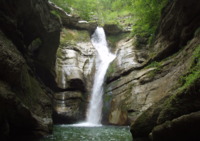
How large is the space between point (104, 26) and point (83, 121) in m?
14.8

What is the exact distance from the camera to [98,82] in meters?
17.3

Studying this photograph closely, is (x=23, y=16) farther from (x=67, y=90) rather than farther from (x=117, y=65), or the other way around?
(x=117, y=65)

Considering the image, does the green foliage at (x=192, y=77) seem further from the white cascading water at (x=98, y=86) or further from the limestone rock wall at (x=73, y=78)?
the limestone rock wall at (x=73, y=78)

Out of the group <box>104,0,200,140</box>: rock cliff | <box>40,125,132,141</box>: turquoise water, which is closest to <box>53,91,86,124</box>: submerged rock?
<box>104,0,200,140</box>: rock cliff

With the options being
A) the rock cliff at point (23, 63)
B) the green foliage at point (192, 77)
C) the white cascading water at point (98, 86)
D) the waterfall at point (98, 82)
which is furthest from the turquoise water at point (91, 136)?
the waterfall at point (98, 82)

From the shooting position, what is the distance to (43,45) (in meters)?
13.0

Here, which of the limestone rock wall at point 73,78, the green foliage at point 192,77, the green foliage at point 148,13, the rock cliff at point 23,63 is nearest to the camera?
the green foliage at point 192,77

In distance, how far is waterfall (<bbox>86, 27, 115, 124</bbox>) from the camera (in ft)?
50.2

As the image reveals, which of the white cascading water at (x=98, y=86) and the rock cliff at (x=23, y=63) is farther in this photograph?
the white cascading water at (x=98, y=86)

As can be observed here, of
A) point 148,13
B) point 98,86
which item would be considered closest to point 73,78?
point 98,86

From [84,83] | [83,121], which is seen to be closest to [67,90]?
[84,83]

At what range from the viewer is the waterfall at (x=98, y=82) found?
15297mm

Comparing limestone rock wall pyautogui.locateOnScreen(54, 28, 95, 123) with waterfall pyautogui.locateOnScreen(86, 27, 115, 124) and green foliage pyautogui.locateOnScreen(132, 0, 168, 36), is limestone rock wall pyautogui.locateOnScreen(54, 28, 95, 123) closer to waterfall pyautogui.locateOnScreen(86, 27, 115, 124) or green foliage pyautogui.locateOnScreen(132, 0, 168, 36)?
waterfall pyautogui.locateOnScreen(86, 27, 115, 124)

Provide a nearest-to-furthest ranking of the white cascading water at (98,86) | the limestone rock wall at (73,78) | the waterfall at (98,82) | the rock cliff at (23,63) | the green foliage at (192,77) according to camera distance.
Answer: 1. the green foliage at (192,77)
2. the rock cliff at (23,63)
3. the limestone rock wall at (73,78)
4. the white cascading water at (98,86)
5. the waterfall at (98,82)
